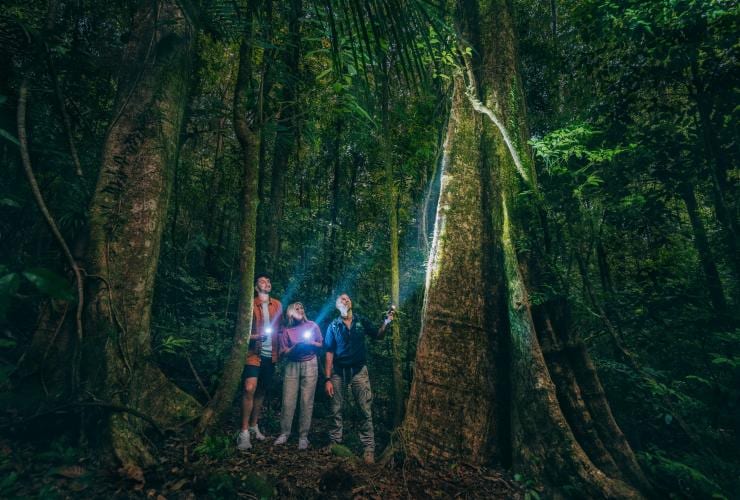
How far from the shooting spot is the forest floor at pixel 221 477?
2.85 metres

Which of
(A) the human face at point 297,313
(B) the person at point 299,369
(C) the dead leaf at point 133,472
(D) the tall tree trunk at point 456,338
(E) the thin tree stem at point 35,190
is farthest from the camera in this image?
(A) the human face at point 297,313

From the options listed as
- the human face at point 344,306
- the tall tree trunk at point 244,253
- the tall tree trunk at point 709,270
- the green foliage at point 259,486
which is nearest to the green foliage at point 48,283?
the green foliage at point 259,486

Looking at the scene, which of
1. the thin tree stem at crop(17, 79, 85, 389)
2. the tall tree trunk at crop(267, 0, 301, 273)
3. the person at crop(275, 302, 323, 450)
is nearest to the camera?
the thin tree stem at crop(17, 79, 85, 389)

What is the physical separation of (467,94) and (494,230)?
80.4 inches

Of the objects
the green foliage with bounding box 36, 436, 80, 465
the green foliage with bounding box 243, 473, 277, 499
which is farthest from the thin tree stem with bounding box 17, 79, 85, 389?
the green foliage with bounding box 243, 473, 277, 499

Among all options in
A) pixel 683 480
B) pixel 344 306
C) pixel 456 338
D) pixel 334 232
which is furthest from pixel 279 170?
pixel 683 480

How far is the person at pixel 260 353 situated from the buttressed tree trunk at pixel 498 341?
219cm

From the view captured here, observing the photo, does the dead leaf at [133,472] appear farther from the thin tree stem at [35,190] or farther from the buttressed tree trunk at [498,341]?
the buttressed tree trunk at [498,341]

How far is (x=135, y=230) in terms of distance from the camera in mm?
3779

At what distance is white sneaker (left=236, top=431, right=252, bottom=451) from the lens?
445cm

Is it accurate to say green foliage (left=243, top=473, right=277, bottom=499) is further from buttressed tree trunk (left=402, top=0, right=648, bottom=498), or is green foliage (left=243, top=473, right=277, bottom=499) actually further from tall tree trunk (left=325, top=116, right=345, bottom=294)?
tall tree trunk (left=325, top=116, right=345, bottom=294)

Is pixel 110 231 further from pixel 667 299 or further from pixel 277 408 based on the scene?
pixel 667 299

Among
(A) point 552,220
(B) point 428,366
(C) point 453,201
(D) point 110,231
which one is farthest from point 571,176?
(D) point 110,231

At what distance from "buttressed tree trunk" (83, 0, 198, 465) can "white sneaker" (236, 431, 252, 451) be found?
2.40 ft
